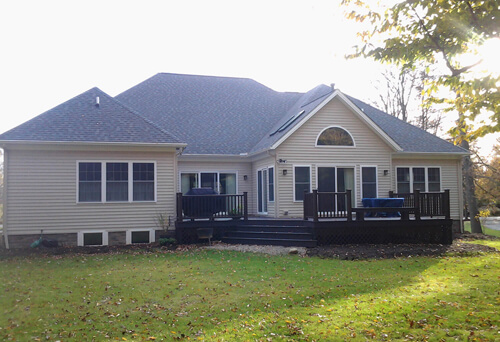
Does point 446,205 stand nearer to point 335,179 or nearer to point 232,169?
point 335,179

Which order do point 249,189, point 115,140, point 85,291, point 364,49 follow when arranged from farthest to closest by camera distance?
point 249,189 → point 115,140 → point 364,49 → point 85,291

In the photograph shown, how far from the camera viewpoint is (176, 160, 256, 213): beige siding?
19.2 metres

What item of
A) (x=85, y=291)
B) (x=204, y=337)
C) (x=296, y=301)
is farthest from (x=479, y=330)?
(x=85, y=291)

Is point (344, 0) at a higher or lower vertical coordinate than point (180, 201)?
higher

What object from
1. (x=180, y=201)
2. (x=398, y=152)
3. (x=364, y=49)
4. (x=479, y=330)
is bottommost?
(x=479, y=330)

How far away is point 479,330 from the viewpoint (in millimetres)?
6707

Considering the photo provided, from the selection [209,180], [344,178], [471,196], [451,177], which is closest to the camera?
[344,178]

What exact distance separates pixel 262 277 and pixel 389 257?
462 centimetres

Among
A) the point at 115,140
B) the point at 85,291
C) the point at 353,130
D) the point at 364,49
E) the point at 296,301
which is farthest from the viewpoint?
the point at 353,130

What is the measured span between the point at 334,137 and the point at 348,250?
5.88 metres

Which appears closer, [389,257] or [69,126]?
[389,257]

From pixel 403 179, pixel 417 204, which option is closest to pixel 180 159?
pixel 417 204

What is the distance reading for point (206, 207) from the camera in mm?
16375

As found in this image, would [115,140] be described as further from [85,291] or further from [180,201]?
[85,291]
